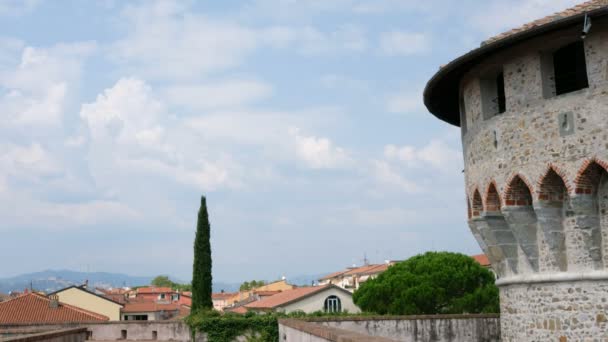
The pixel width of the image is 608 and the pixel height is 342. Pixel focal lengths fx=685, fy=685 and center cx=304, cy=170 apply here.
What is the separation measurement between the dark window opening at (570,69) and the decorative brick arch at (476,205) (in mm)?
2634

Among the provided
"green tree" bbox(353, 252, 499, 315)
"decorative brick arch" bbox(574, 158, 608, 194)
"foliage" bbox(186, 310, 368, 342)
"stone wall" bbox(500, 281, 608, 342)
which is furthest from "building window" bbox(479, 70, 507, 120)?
"green tree" bbox(353, 252, 499, 315)

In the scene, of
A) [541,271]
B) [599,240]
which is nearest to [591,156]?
[599,240]

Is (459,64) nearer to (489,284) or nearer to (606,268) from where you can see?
(606,268)

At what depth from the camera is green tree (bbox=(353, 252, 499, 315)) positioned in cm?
3753

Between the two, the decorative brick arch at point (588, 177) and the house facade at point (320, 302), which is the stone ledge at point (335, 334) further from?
the house facade at point (320, 302)

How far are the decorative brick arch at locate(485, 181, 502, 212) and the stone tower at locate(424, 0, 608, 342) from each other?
0.02 metres

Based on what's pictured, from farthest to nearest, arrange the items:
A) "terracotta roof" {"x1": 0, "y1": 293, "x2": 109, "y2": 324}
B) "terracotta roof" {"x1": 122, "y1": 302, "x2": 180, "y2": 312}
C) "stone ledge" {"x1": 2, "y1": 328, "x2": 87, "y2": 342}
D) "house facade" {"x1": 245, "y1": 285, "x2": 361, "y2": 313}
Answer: "terracotta roof" {"x1": 122, "y1": 302, "x2": 180, "y2": 312}, "house facade" {"x1": 245, "y1": 285, "x2": 361, "y2": 313}, "terracotta roof" {"x1": 0, "y1": 293, "x2": 109, "y2": 324}, "stone ledge" {"x1": 2, "y1": 328, "x2": 87, "y2": 342}

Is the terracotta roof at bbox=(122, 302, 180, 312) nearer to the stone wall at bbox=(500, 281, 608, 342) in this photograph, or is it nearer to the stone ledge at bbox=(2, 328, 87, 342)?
the stone ledge at bbox=(2, 328, 87, 342)

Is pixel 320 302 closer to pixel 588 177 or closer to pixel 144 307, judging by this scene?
pixel 144 307

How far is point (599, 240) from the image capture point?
1176cm

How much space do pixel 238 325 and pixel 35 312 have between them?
22.6 meters

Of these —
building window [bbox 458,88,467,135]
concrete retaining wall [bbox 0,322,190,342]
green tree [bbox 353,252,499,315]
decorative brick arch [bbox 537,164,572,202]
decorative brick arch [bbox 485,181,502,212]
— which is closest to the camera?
decorative brick arch [bbox 537,164,572,202]

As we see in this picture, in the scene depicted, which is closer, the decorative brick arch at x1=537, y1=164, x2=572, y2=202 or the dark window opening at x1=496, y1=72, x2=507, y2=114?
the decorative brick arch at x1=537, y1=164, x2=572, y2=202

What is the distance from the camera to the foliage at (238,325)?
92.8ft
